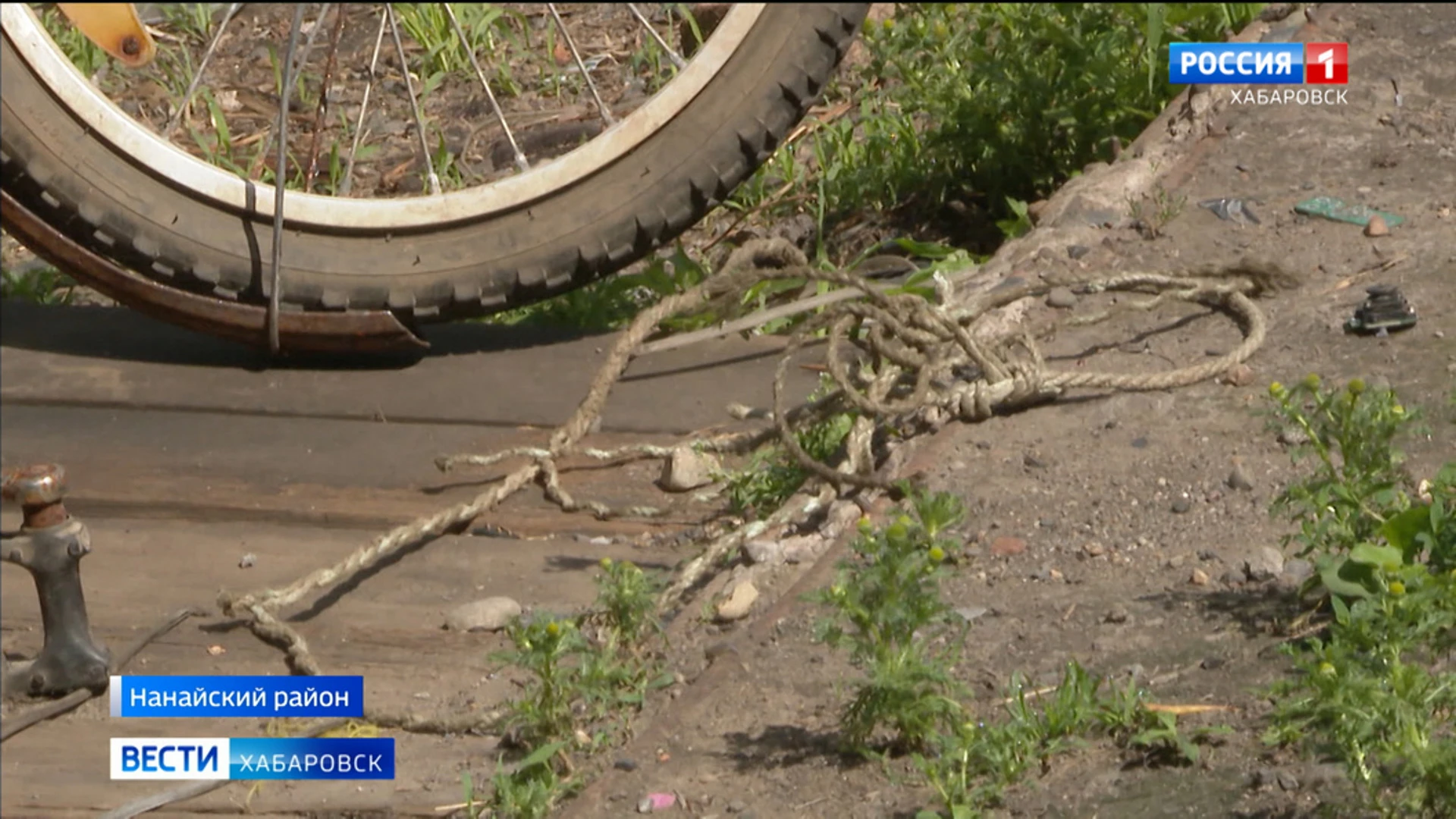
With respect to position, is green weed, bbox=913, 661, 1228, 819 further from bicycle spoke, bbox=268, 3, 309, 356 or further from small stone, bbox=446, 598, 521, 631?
bicycle spoke, bbox=268, 3, 309, 356

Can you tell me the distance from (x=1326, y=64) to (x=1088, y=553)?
60.6 inches

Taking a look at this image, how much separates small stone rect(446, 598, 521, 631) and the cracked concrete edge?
87 centimetres

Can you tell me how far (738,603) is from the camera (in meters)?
2.27

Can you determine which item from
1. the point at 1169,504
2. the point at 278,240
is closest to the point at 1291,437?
the point at 1169,504

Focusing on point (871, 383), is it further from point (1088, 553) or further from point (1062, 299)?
point (1088, 553)

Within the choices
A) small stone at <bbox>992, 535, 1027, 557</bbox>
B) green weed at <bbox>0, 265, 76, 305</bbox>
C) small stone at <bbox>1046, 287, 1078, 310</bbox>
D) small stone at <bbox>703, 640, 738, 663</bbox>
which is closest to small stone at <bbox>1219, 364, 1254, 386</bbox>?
small stone at <bbox>1046, 287, 1078, 310</bbox>

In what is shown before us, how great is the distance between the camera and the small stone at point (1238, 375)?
8.39 feet

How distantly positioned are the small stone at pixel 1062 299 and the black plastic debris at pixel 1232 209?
0.32 meters

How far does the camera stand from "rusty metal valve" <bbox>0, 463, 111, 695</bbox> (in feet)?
6.97

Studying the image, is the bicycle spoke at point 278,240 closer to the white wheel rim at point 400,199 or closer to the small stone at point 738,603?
the white wheel rim at point 400,199

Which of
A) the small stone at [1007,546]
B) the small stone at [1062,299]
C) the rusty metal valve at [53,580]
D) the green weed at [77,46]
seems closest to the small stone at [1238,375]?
the small stone at [1062,299]

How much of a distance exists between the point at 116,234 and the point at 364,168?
1086mm

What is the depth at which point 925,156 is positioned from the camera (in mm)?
3795

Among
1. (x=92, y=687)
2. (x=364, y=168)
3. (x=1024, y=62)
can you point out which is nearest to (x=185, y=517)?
(x=92, y=687)
